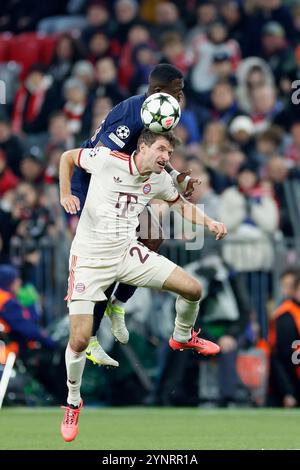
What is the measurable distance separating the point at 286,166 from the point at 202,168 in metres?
1.13

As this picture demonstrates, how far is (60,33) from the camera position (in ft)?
83.9

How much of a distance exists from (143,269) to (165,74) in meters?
1.72

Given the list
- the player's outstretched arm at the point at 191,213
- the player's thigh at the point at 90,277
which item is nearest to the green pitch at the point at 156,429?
the player's thigh at the point at 90,277

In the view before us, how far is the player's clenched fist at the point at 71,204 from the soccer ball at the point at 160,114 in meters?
0.89

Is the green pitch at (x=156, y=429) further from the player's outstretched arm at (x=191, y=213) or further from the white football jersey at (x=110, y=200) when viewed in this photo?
the player's outstretched arm at (x=191, y=213)

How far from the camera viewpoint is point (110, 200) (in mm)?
13430

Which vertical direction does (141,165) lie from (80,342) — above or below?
above

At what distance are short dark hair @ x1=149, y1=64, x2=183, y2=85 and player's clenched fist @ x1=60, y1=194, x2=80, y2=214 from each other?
128 centimetres

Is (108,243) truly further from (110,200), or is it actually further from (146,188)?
(146,188)

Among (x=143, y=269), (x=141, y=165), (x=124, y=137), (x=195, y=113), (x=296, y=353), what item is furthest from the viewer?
(x=195, y=113)

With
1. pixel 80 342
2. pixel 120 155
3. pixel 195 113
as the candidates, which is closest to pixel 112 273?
pixel 80 342
